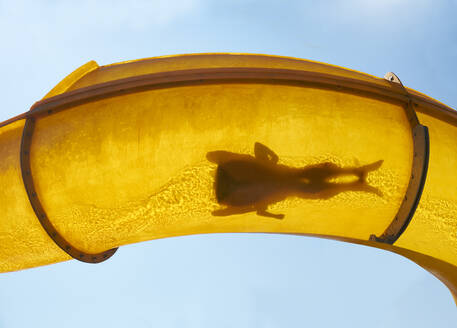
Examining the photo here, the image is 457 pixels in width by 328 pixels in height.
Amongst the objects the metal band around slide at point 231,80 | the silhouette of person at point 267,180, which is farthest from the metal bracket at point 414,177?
the silhouette of person at point 267,180

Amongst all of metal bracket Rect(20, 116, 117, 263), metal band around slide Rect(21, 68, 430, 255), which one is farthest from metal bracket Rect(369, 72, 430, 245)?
metal bracket Rect(20, 116, 117, 263)

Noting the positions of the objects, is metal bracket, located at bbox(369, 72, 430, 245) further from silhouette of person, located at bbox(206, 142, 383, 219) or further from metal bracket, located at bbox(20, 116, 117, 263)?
metal bracket, located at bbox(20, 116, 117, 263)

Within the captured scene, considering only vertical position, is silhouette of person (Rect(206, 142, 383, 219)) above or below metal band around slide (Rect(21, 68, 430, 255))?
below

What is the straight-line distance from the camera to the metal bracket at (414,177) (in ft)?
7.50

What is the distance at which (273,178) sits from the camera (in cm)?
240

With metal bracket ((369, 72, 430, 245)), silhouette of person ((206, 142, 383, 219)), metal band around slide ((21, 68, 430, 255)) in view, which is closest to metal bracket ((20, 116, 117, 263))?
metal band around slide ((21, 68, 430, 255))

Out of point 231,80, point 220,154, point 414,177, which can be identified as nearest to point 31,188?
point 220,154

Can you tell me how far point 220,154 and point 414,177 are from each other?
3.83 ft

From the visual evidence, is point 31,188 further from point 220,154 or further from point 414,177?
point 414,177

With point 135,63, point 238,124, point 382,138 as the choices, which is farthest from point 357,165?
point 135,63

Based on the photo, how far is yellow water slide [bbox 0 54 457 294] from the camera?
2.28m

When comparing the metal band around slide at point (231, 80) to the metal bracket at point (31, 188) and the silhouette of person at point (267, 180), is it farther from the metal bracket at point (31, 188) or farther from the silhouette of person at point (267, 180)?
the silhouette of person at point (267, 180)

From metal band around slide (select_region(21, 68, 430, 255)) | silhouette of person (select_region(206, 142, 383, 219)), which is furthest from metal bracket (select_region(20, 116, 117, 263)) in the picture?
silhouette of person (select_region(206, 142, 383, 219))

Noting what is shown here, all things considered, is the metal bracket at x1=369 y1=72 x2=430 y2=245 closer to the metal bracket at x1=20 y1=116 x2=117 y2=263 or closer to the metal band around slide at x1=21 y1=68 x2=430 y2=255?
the metal band around slide at x1=21 y1=68 x2=430 y2=255
